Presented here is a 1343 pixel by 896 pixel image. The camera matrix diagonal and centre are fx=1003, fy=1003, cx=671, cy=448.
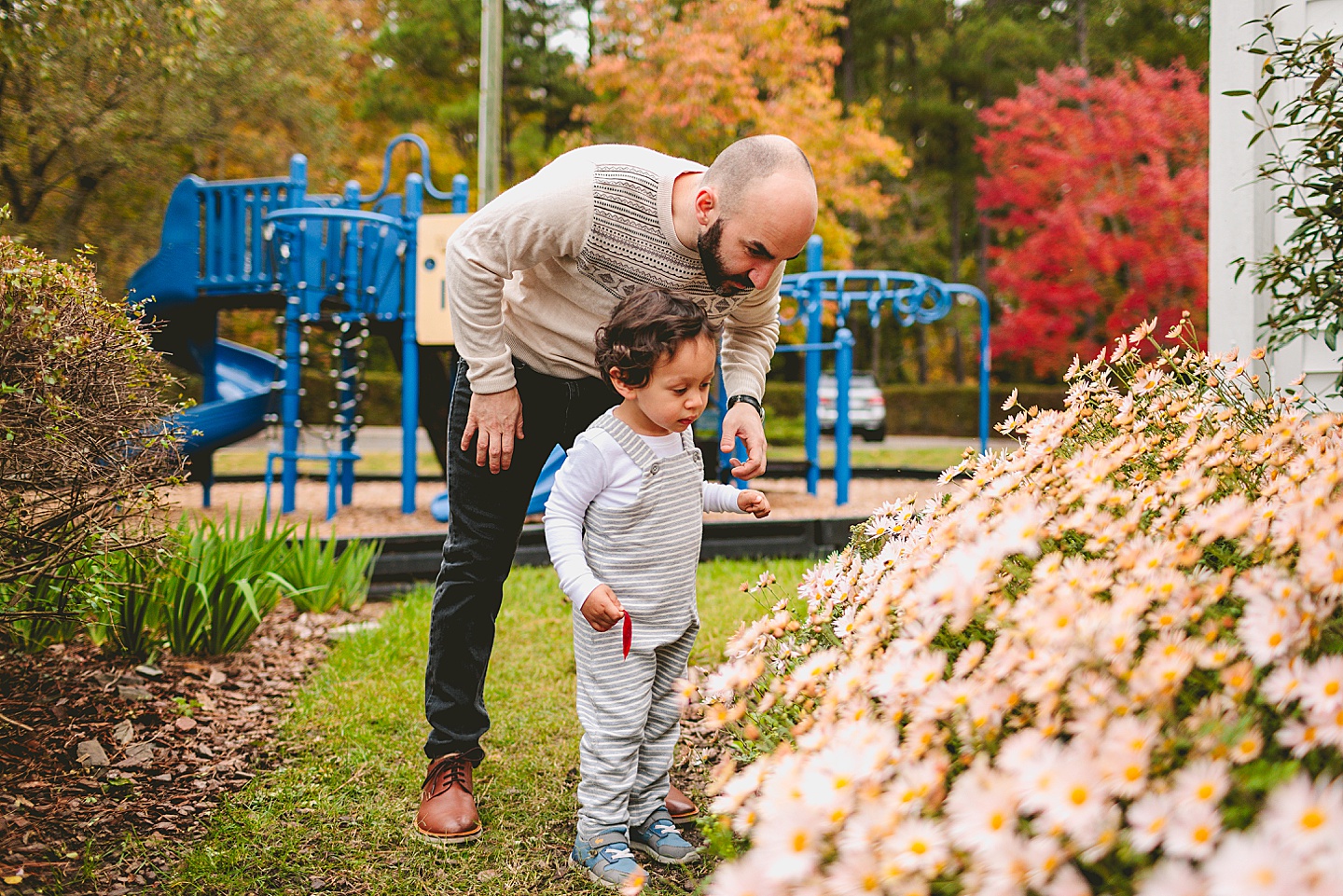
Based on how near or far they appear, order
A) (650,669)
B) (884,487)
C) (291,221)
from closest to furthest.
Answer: (650,669), (291,221), (884,487)

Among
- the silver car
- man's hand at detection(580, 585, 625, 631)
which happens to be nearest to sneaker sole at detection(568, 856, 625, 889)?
man's hand at detection(580, 585, 625, 631)

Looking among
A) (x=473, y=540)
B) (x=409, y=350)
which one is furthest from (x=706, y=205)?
(x=409, y=350)

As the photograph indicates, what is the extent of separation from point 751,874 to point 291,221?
6.57 meters

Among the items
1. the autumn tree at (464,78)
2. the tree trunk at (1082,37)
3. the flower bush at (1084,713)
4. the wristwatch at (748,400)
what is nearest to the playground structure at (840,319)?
the wristwatch at (748,400)

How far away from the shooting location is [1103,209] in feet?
50.0

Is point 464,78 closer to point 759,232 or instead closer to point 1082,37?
point 1082,37

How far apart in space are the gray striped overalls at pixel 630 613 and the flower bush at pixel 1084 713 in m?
0.56

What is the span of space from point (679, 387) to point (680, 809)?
1035 mm

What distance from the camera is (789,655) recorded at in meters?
1.63

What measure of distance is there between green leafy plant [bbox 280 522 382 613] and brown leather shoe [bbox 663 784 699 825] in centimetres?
218

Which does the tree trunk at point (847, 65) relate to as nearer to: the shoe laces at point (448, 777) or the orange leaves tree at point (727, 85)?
the orange leaves tree at point (727, 85)

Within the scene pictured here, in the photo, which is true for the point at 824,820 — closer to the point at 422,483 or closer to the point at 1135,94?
the point at 422,483

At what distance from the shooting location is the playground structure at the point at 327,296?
21.4ft

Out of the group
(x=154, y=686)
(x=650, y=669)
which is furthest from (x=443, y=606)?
(x=154, y=686)
